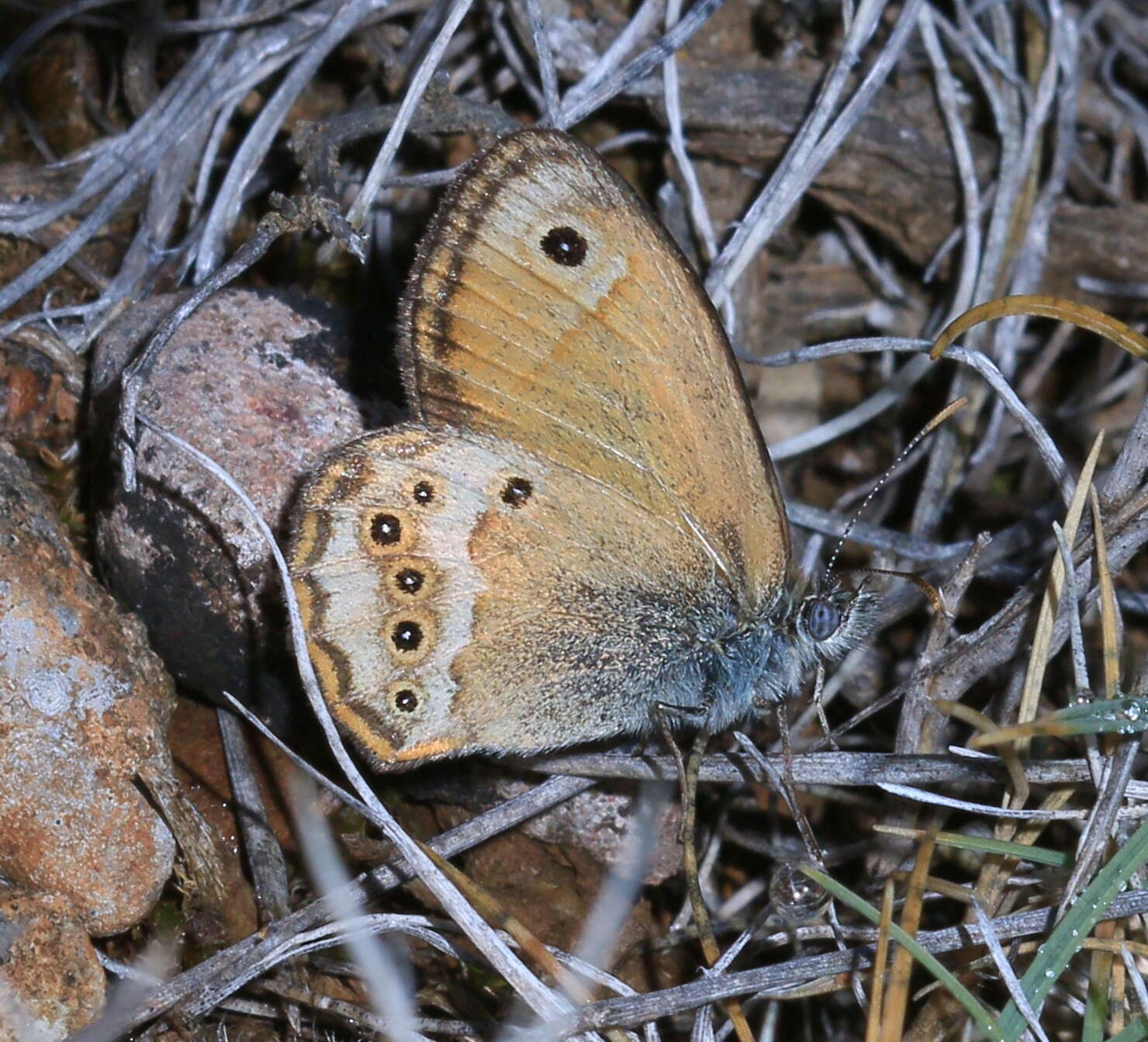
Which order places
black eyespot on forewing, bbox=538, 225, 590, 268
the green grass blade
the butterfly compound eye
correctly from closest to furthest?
the green grass blade, black eyespot on forewing, bbox=538, 225, 590, 268, the butterfly compound eye

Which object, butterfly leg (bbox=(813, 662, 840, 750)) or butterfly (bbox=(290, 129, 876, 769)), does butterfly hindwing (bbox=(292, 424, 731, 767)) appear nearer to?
butterfly (bbox=(290, 129, 876, 769))

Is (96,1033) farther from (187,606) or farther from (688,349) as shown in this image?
(688,349)

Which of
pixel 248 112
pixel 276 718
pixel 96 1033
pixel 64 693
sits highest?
pixel 248 112

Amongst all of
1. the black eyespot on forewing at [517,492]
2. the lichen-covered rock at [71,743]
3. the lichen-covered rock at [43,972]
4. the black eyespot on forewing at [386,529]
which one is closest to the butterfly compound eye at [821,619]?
the black eyespot on forewing at [517,492]

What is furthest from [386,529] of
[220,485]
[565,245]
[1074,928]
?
[1074,928]

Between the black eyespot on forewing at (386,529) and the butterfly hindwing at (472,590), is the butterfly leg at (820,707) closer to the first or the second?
the butterfly hindwing at (472,590)

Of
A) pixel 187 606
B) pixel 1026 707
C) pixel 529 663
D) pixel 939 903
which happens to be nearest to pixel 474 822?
pixel 529 663

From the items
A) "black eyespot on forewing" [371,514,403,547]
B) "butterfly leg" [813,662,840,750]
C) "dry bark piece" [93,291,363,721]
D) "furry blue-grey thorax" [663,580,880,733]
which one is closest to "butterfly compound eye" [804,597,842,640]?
"furry blue-grey thorax" [663,580,880,733]
